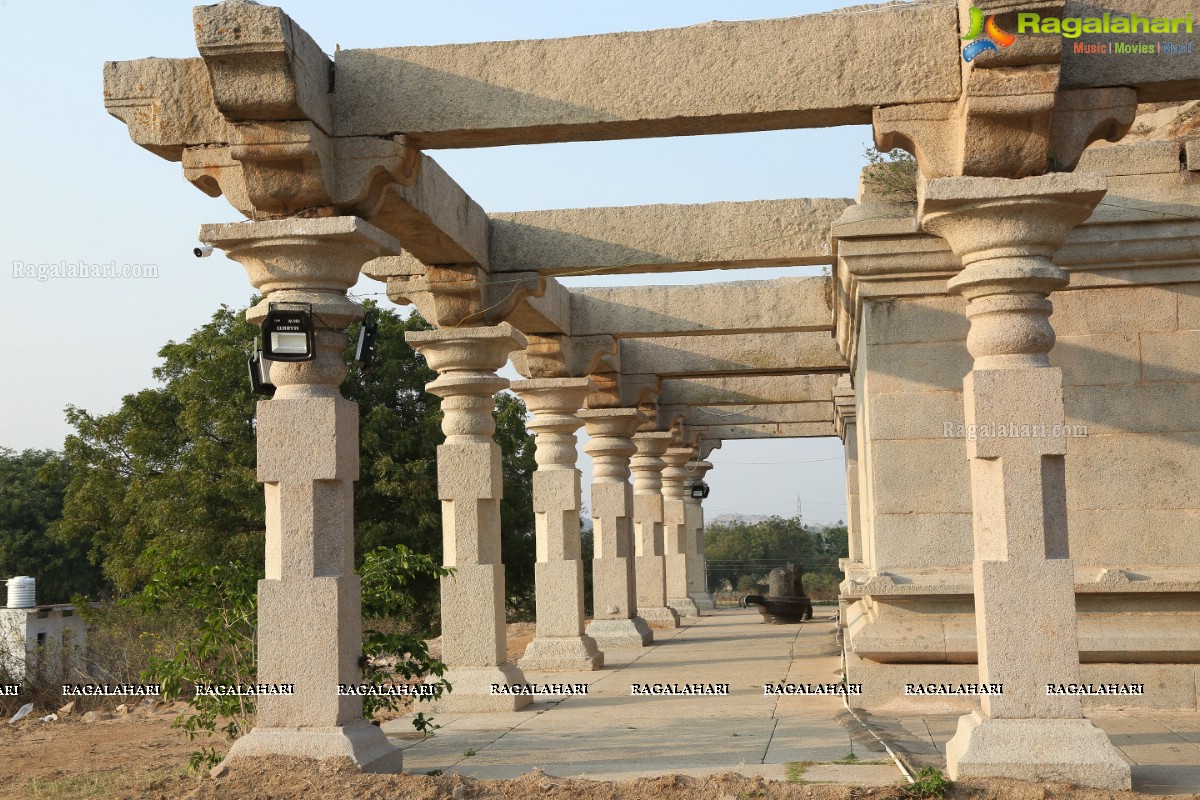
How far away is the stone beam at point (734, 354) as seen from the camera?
15.9 metres

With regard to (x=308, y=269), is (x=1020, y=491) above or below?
below

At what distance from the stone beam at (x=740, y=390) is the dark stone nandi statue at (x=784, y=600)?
2.88 meters

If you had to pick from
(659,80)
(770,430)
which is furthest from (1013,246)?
(770,430)

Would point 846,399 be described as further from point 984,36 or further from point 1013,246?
point 984,36

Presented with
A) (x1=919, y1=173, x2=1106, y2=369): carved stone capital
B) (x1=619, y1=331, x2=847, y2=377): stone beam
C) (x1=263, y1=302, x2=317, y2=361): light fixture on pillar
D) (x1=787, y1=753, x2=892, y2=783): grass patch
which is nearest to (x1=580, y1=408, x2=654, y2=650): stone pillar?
(x1=619, y1=331, x2=847, y2=377): stone beam

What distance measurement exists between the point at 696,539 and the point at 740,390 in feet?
25.4

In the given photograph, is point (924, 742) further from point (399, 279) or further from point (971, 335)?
point (399, 279)

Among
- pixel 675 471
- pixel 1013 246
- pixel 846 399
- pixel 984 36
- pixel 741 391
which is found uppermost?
pixel 984 36

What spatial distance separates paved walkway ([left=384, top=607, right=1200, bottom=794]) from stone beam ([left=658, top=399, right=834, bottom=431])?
35.6 ft

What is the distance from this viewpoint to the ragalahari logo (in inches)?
238

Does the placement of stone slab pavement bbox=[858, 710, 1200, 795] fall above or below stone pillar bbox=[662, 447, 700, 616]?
below

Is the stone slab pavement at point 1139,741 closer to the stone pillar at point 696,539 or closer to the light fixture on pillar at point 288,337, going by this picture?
the light fixture on pillar at point 288,337

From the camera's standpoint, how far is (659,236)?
34.4 feet

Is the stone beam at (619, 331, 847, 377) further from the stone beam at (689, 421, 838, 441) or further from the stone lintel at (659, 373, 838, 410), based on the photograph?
the stone beam at (689, 421, 838, 441)
